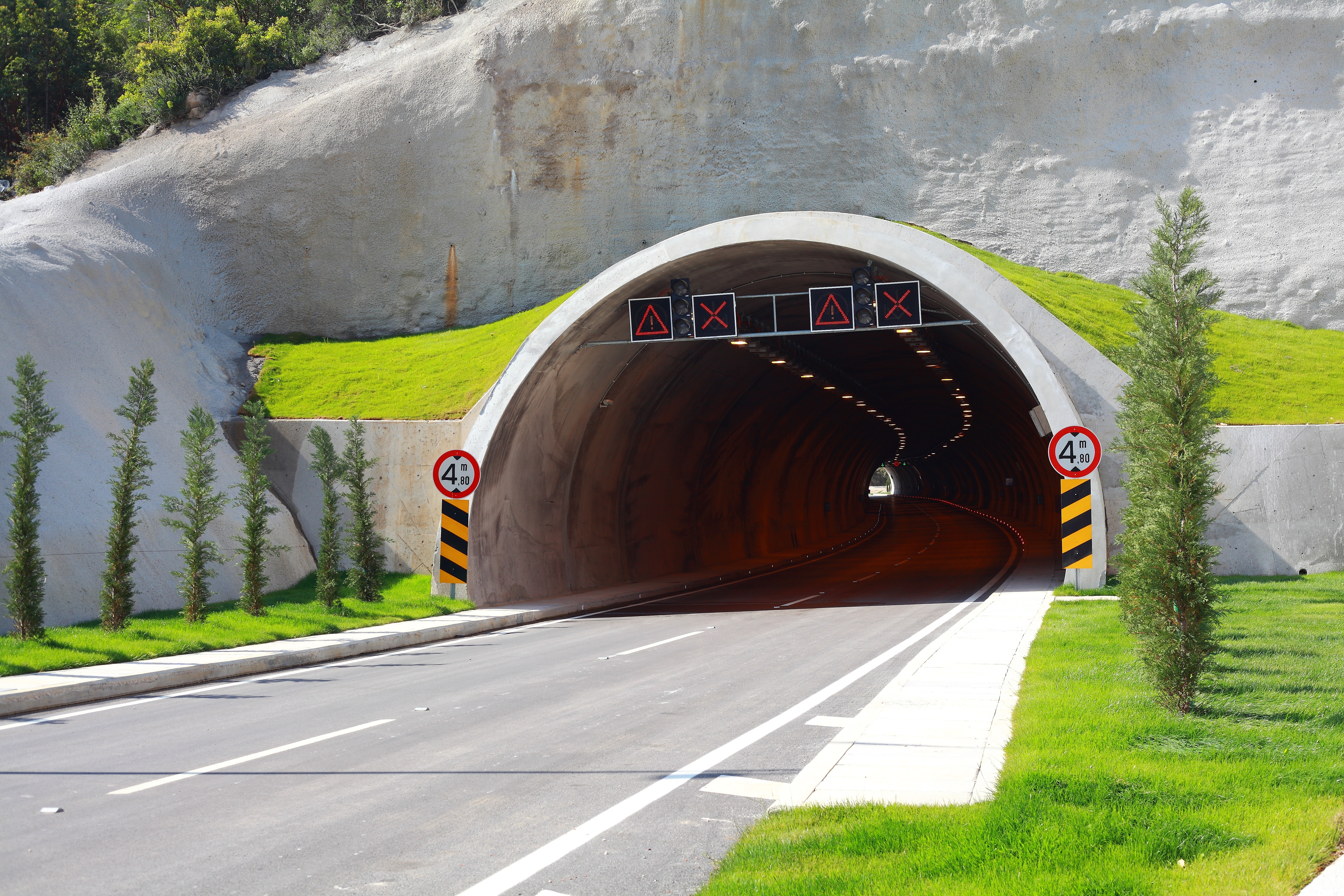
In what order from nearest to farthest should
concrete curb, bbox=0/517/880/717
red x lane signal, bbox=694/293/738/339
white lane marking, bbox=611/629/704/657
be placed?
1. concrete curb, bbox=0/517/880/717
2. white lane marking, bbox=611/629/704/657
3. red x lane signal, bbox=694/293/738/339

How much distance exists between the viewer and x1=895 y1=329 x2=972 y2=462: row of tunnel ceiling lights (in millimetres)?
27203

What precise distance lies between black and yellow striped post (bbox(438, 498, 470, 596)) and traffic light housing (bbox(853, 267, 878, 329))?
8.84 metres

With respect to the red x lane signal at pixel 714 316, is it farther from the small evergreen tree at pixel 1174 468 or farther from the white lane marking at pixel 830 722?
the small evergreen tree at pixel 1174 468

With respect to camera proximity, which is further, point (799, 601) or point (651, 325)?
point (799, 601)

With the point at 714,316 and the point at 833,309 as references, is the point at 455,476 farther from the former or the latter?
the point at 833,309

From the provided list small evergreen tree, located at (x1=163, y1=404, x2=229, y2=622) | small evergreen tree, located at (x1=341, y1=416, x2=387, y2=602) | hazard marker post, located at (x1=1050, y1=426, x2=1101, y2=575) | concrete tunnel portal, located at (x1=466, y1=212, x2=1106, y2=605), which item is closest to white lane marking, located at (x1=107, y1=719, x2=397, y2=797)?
small evergreen tree, located at (x1=163, y1=404, x2=229, y2=622)

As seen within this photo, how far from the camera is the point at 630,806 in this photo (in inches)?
251

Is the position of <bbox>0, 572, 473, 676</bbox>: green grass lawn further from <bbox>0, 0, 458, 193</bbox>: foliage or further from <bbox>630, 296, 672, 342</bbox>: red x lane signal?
<bbox>0, 0, 458, 193</bbox>: foliage

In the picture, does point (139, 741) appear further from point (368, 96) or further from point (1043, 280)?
point (368, 96)

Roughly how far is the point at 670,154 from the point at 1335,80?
89.1ft

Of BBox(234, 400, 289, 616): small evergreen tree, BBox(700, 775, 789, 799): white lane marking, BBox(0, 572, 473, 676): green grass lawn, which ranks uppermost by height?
BBox(234, 400, 289, 616): small evergreen tree

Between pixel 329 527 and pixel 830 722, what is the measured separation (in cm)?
1301

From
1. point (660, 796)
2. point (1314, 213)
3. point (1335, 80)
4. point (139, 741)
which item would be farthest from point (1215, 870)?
point (1335, 80)

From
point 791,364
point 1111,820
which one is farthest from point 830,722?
point 791,364
